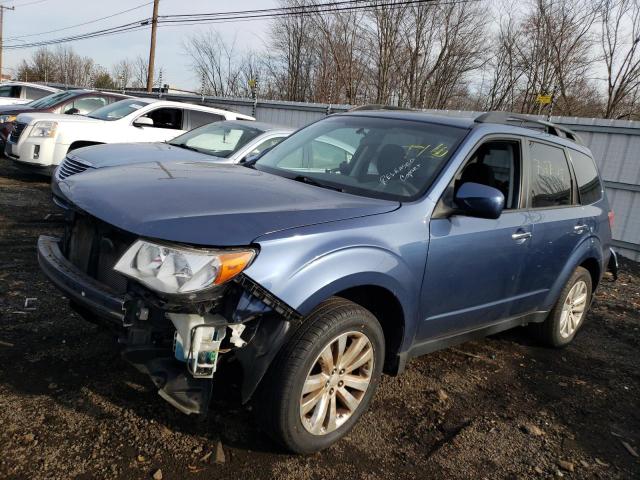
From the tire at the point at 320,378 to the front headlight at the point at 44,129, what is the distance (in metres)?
7.42

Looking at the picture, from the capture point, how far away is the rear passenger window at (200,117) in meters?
9.43

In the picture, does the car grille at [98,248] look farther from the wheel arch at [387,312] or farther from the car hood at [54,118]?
the car hood at [54,118]

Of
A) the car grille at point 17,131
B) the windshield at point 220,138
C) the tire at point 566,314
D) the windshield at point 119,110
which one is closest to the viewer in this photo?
the tire at point 566,314

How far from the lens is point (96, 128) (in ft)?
28.2

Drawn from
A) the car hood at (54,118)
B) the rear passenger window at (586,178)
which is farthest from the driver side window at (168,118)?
the rear passenger window at (586,178)

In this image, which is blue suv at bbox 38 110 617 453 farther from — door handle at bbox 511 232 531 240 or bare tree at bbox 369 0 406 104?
bare tree at bbox 369 0 406 104

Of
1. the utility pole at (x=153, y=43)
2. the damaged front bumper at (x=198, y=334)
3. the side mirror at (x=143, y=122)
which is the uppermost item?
the utility pole at (x=153, y=43)

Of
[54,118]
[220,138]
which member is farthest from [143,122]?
[220,138]

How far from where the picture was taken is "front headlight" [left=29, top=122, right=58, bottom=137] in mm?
8265

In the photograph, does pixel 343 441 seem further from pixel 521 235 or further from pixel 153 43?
pixel 153 43

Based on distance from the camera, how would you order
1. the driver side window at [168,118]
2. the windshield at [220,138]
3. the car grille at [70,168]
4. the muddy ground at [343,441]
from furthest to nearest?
the driver side window at [168,118], the windshield at [220,138], the car grille at [70,168], the muddy ground at [343,441]

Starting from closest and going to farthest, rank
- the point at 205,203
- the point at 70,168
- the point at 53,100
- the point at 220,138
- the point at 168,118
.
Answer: the point at 205,203 → the point at 70,168 → the point at 220,138 → the point at 168,118 → the point at 53,100

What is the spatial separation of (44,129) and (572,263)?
7892 mm

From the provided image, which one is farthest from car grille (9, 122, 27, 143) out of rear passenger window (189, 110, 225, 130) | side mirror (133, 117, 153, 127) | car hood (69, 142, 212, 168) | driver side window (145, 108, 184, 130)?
car hood (69, 142, 212, 168)
